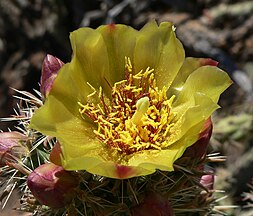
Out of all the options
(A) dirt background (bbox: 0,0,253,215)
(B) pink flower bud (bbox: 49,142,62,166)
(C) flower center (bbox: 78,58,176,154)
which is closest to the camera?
(B) pink flower bud (bbox: 49,142,62,166)

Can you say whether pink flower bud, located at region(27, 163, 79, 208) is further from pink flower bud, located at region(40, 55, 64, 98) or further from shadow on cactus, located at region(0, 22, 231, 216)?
pink flower bud, located at region(40, 55, 64, 98)

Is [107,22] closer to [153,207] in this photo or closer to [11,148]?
[11,148]

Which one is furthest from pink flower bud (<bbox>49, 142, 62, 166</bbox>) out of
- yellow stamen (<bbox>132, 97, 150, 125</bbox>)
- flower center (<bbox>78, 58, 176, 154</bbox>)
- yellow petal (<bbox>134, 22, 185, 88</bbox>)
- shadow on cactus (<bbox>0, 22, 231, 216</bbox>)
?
yellow petal (<bbox>134, 22, 185, 88</bbox>)

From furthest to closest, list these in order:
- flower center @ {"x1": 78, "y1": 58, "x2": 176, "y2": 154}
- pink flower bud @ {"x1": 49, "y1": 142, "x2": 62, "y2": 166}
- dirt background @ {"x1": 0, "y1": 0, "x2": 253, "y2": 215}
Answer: dirt background @ {"x1": 0, "y1": 0, "x2": 253, "y2": 215}
flower center @ {"x1": 78, "y1": 58, "x2": 176, "y2": 154}
pink flower bud @ {"x1": 49, "y1": 142, "x2": 62, "y2": 166}

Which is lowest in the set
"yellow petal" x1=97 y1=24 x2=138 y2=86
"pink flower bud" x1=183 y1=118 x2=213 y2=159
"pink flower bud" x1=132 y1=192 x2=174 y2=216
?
"pink flower bud" x1=132 y1=192 x2=174 y2=216

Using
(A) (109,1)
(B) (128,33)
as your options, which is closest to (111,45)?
(B) (128,33)

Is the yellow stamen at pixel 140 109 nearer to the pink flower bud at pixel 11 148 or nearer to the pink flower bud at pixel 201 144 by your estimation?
the pink flower bud at pixel 201 144

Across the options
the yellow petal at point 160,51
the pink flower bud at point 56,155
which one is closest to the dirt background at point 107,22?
the yellow petal at point 160,51

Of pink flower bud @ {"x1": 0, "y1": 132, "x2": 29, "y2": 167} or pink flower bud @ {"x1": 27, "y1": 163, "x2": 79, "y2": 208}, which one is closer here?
pink flower bud @ {"x1": 27, "y1": 163, "x2": 79, "y2": 208}

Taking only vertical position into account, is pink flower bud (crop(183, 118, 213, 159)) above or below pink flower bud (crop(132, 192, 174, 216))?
above

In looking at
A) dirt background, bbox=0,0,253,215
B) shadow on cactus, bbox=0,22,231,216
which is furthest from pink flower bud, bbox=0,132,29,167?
dirt background, bbox=0,0,253,215
